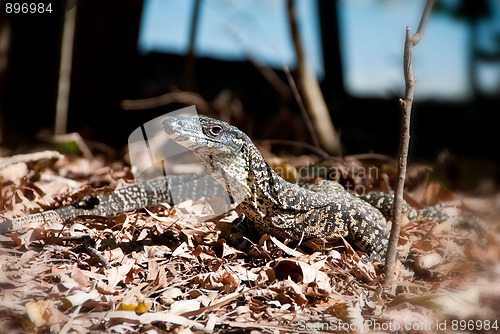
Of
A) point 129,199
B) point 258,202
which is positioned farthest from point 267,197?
point 129,199

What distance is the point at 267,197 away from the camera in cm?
376

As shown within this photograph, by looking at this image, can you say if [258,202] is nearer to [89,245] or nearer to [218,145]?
[218,145]

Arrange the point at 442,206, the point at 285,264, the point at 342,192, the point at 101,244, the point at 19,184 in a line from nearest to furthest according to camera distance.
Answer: the point at 285,264
the point at 101,244
the point at 342,192
the point at 19,184
the point at 442,206

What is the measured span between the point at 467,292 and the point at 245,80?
15.1 metres

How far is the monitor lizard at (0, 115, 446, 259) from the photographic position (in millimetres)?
3537

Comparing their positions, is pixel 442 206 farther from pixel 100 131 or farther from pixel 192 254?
pixel 100 131

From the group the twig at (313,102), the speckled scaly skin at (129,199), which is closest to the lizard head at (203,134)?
the speckled scaly skin at (129,199)

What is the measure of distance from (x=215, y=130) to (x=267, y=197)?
2.51ft

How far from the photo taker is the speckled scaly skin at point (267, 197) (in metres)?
3.52

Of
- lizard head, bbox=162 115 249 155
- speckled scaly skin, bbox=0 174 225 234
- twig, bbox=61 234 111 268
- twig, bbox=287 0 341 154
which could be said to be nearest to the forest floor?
twig, bbox=61 234 111 268

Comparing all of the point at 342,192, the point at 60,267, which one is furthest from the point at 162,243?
the point at 342,192

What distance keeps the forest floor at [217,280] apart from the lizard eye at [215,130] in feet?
3.35

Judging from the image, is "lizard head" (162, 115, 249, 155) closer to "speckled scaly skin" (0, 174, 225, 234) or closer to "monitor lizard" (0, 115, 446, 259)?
"monitor lizard" (0, 115, 446, 259)

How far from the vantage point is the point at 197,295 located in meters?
3.19
